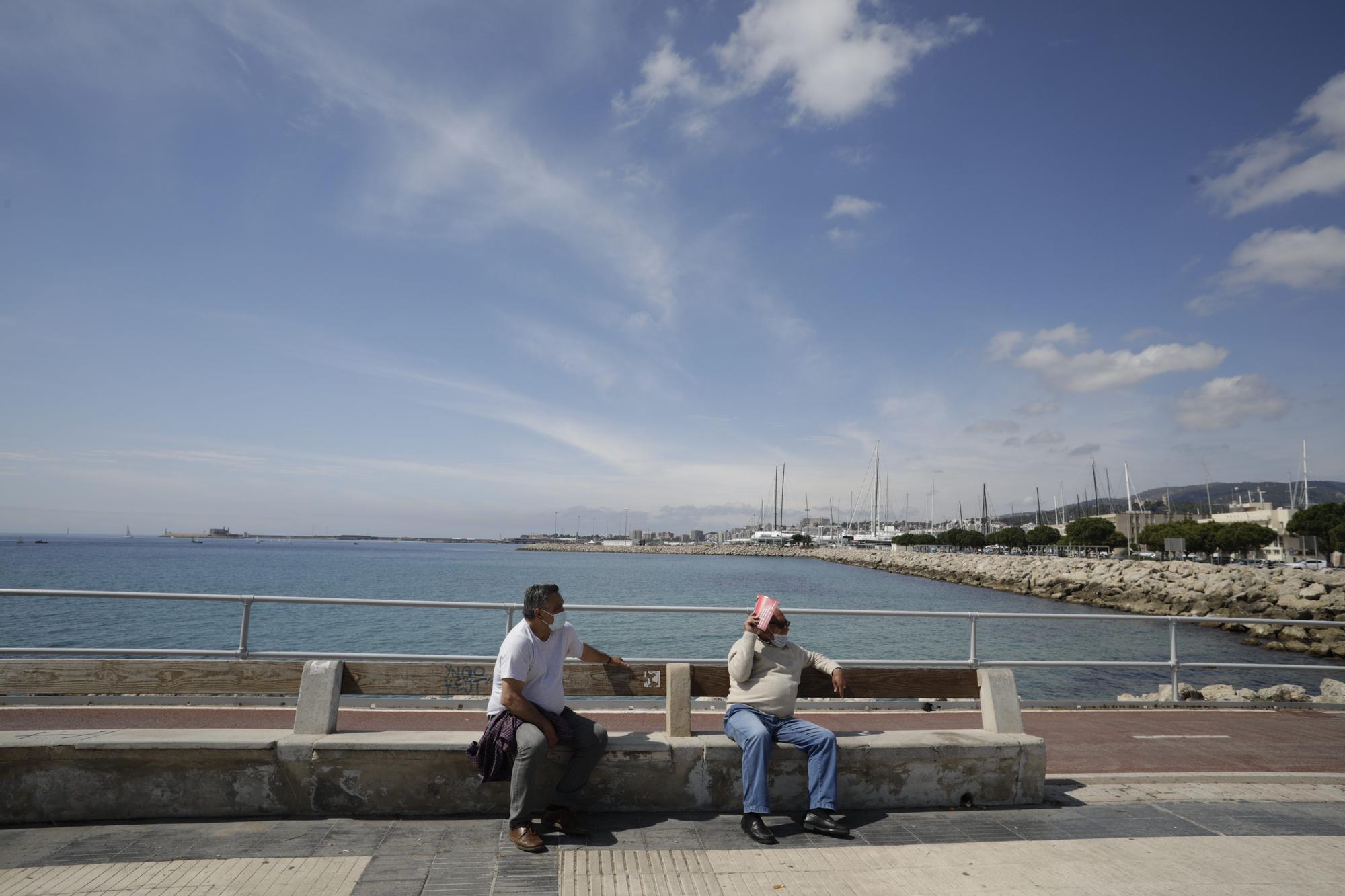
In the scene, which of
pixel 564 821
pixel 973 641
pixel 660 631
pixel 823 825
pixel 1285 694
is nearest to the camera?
pixel 564 821

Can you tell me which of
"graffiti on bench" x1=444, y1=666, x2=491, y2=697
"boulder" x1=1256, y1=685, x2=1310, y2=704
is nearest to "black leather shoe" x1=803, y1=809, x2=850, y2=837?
"graffiti on bench" x1=444, y1=666, x2=491, y2=697

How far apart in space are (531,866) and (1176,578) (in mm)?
47674

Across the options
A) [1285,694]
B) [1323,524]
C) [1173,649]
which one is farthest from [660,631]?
[1323,524]

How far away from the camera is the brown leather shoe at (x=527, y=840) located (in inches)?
171

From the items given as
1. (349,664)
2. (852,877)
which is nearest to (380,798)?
(349,664)

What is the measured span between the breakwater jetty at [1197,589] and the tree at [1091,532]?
17.6 metres

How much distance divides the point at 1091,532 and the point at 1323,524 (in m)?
25.2

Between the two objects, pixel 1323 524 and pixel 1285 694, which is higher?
pixel 1323 524

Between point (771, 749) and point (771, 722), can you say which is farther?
point (771, 722)

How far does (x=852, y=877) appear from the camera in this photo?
162 inches

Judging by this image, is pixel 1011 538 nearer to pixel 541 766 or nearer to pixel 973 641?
pixel 973 641

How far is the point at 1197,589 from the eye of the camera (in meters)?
38.6

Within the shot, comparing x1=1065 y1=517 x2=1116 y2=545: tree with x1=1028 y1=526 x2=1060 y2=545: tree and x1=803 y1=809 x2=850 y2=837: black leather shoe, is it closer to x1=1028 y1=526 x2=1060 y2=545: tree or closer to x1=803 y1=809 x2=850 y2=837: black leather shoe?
x1=1028 y1=526 x2=1060 y2=545: tree

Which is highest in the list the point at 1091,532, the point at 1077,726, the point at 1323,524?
the point at 1323,524
